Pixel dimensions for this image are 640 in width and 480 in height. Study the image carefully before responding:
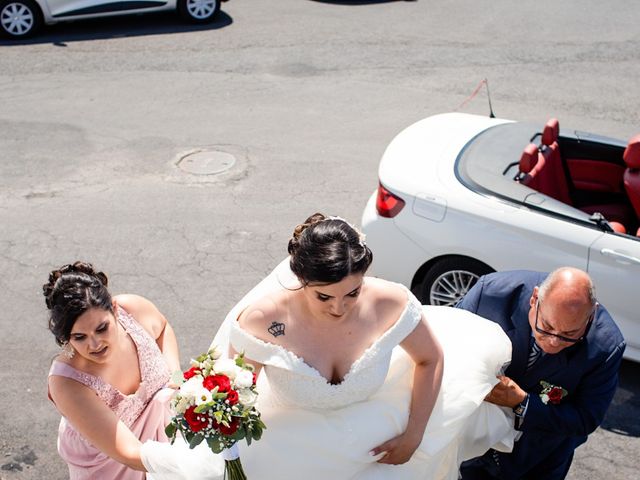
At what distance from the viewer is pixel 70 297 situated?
358 centimetres

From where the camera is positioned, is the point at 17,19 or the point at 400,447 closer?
the point at 400,447

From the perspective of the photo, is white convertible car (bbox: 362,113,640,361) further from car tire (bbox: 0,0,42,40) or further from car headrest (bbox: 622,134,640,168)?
car tire (bbox: 0,0,42,40)

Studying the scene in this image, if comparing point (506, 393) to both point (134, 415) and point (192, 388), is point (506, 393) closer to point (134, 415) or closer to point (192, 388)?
point (192, 388)

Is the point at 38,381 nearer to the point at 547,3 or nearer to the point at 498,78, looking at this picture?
the point at 498,78

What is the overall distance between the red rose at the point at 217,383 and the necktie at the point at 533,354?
1.60 meters

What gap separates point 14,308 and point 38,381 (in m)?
1.01

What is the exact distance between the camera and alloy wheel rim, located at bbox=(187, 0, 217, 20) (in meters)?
12.9

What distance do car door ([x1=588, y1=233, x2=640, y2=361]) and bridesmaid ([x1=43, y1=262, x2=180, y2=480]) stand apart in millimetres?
2981

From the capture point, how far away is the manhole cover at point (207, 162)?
877 cm

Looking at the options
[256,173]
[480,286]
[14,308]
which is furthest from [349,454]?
[256,173]

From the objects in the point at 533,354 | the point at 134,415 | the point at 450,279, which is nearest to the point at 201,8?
the point at 450,279

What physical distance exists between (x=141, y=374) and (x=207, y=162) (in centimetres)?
520

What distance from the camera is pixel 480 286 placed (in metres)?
4.19

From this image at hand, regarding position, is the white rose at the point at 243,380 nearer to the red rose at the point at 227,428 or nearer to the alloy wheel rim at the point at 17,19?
the red rose at the point at 227,428
